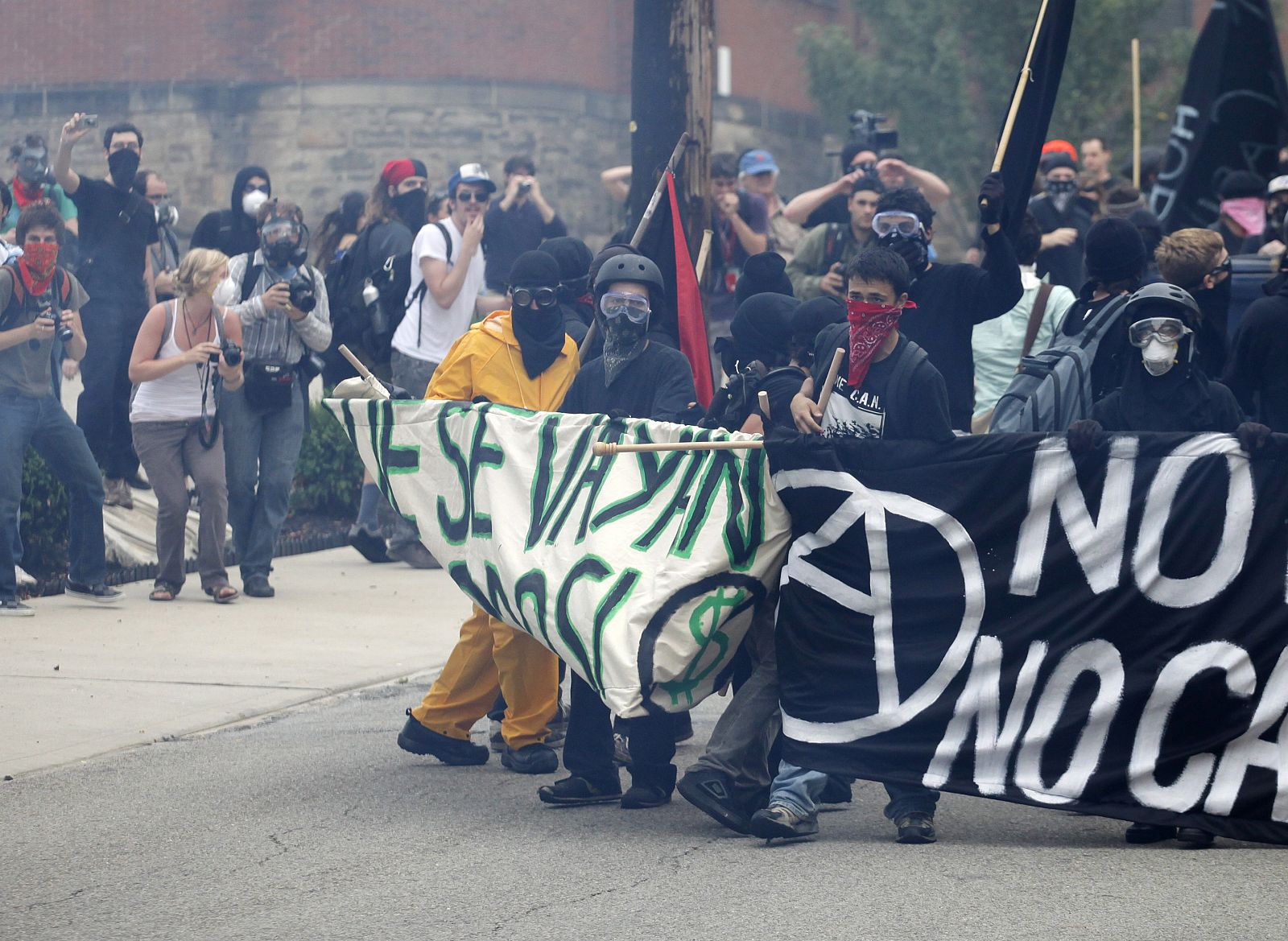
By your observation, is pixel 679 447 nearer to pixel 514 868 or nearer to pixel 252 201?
pixel 514 868

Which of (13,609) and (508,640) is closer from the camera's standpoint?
(508,640)

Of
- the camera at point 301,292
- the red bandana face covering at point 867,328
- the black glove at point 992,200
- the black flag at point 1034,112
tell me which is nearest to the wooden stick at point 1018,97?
the black flag at point 1034,112

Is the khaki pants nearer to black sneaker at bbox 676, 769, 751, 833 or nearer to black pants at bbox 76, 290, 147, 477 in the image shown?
black sneaker at bbox 676, 769, 751, 833

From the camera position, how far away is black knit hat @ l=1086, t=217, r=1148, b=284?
746cm

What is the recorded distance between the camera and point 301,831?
20.5 feet

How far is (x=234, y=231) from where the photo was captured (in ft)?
42.1

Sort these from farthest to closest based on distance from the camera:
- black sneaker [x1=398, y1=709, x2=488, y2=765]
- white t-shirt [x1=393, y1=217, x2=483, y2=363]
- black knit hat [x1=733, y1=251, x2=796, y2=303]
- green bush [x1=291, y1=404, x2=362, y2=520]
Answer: green bush [x1=291, y1=404, x2=362, y2=520] → white t-shirt [x1=393, y1=217, x2=483, y2=363] → black knit hat [x1=733, y1=251, x2=796, y2=303] → black sneaker [x1=398, y1=709, x2=488, y2=765]

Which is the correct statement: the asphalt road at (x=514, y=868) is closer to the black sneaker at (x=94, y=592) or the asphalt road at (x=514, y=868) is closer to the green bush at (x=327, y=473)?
the black sneaker at (x=94, y=592)

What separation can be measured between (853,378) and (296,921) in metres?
2.61

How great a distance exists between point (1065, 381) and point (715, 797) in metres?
2.13

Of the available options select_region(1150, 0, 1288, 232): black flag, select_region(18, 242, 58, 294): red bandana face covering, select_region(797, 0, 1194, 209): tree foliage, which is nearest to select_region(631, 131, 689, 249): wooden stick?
select_region(18, 242, 58, 294): red bandana face covering

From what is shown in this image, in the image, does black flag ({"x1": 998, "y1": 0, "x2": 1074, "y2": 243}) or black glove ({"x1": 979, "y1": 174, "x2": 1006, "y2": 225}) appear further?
black flag ({"x1": 998, "y1": 0, "x2": 1074, "y2": 243})

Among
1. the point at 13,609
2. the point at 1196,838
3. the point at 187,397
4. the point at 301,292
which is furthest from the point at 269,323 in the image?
the point at 1196,838

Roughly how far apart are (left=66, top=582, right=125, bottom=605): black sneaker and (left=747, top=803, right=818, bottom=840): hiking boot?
5.54 meters
